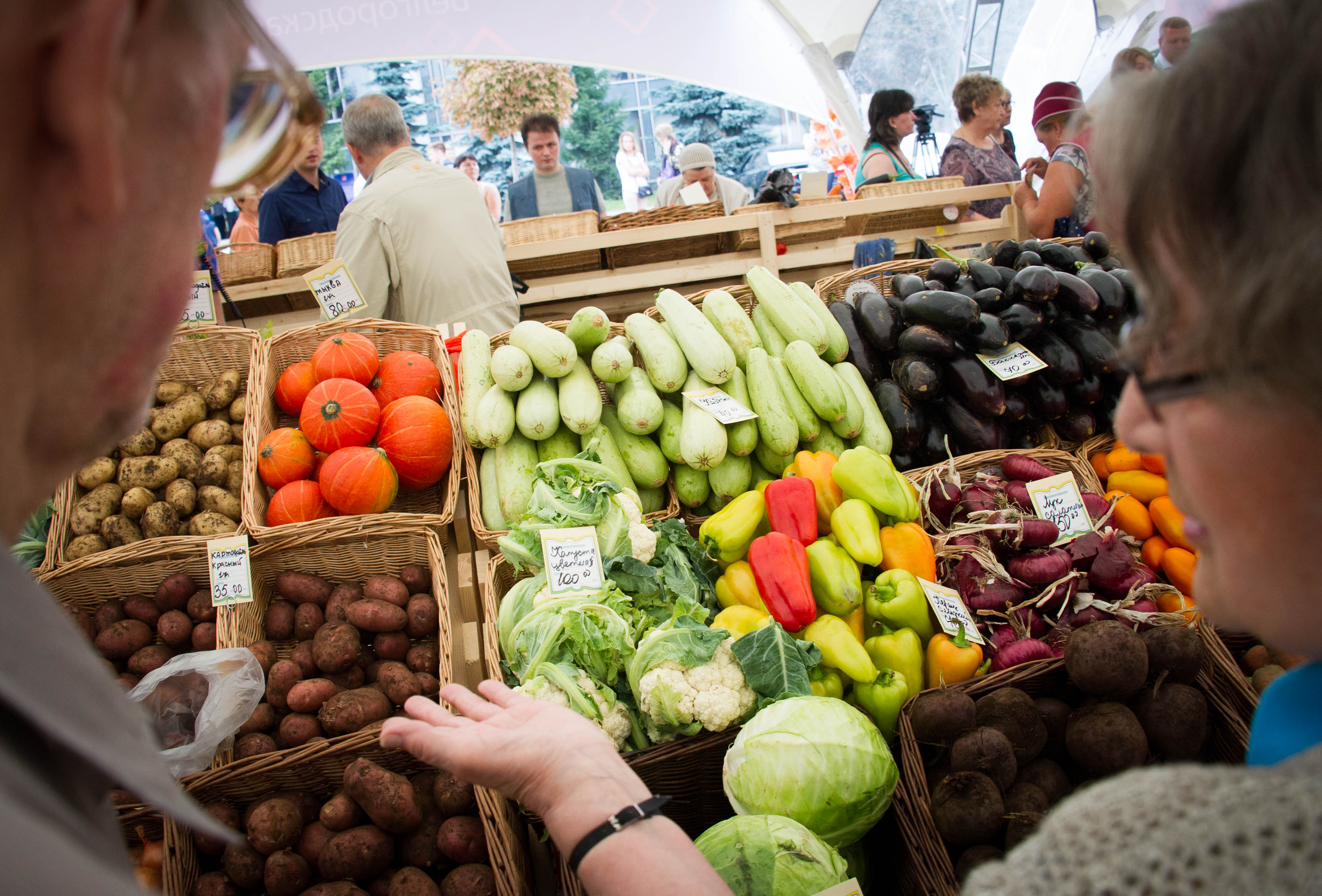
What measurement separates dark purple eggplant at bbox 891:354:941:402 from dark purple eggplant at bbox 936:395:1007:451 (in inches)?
3.2

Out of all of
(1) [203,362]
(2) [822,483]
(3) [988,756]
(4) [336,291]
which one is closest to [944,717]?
(3) [988,756]

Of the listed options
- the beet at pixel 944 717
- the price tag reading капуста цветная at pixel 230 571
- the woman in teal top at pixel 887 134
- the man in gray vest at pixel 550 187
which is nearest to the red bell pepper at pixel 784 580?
the beet at pixel 944 717

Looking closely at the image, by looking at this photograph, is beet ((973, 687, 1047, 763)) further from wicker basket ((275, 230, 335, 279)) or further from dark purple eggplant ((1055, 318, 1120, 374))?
wicker basket ((275, 230, 335, 279))

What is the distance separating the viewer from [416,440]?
8.17 feet

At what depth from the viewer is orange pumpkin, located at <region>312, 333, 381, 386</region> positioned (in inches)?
104

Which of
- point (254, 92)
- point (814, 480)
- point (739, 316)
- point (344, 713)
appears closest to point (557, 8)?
point (739, 316)

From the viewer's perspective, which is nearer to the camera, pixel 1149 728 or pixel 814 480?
pixel 1149 728

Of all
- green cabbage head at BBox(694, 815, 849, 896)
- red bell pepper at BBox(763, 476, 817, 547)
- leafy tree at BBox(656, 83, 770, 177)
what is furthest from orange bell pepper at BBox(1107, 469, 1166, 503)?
leafy tree at BBox(656, 83, 770, 177)

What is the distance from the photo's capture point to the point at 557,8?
7.70m

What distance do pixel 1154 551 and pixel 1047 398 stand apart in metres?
0.61

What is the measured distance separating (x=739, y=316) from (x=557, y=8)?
6412mm

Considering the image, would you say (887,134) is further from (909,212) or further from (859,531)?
(859,531)

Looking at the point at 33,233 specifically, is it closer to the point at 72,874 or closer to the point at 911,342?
the point at 72,874

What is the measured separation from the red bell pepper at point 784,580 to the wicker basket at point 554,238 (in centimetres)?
305
